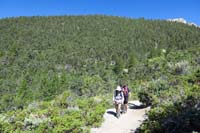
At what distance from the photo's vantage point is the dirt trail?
11.9m

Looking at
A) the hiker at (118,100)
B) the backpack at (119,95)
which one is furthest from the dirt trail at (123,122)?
the backpack at (119,95)

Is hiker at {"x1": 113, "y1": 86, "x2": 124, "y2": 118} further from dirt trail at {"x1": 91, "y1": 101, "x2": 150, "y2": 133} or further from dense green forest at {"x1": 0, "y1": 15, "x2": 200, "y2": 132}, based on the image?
Answer: dense green forest at {"x1": 0, "y1": 15, "x2": 200, "y2": 132}

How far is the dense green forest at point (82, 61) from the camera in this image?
1284 cm

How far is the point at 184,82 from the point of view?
50.4 ft

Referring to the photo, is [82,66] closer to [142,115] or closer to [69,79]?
[69,79]

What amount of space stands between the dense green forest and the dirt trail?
1.24 ft

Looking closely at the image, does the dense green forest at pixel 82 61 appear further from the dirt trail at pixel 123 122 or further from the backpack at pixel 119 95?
the backpack at pixel 119 95

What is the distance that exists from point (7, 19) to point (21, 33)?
20.0m

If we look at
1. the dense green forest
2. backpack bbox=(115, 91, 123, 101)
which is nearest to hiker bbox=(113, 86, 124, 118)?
backpack bbox=(115, 91, 123, 101)

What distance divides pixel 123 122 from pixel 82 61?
9513 centimetres

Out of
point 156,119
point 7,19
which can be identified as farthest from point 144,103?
point 7,19

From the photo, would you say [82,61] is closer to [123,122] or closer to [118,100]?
[118,100]

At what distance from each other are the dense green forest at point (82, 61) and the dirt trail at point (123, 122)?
1.24 feet

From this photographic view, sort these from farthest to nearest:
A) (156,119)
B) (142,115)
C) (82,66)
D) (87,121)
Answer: (82,66) < (142,115) < (87,121) < (156,119)
